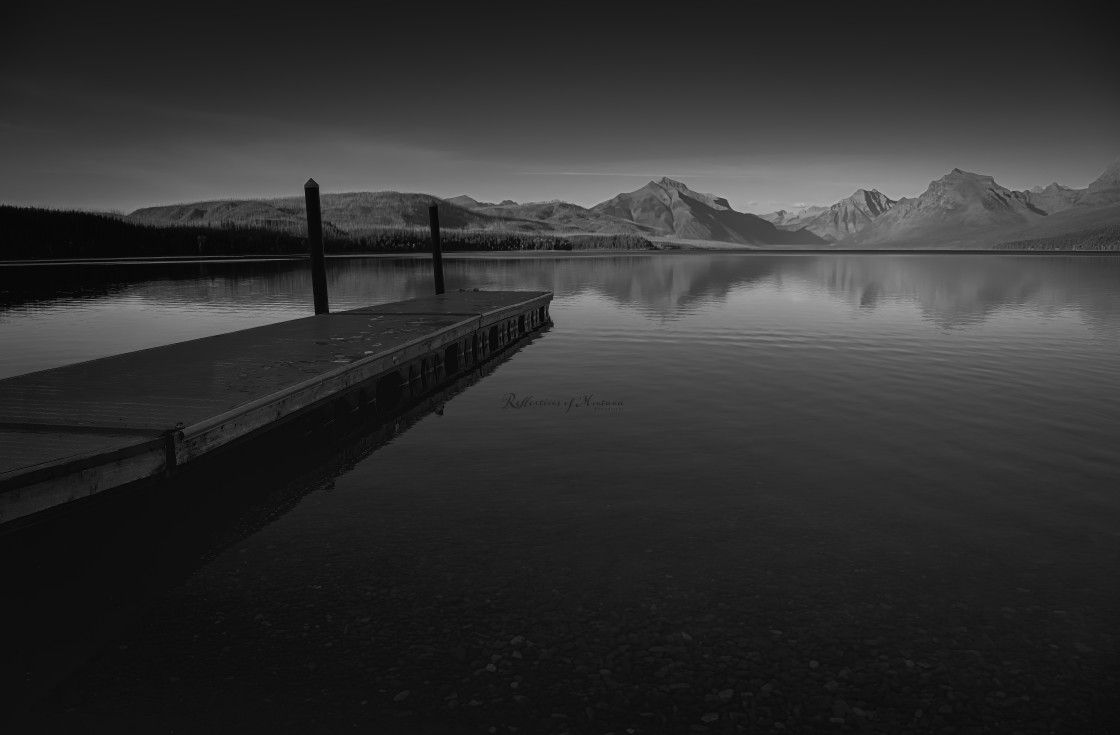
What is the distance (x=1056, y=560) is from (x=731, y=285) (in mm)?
49458

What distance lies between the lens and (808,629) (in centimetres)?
632

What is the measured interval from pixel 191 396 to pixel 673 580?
23.1ft

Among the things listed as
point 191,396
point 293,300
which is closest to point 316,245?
point 191,396

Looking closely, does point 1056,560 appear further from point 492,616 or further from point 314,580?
point 314,580

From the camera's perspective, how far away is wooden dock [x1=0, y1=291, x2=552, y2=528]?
6.98 metres

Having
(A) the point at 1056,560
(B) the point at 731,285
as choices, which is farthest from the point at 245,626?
(B) the point at 731,285

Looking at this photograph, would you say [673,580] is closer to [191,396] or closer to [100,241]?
[191,396]

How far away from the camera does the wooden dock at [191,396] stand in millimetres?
6980

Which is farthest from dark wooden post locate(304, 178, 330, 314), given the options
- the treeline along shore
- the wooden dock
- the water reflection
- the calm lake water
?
the treeline along shore

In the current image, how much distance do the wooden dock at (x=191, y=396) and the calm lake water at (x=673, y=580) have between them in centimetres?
130

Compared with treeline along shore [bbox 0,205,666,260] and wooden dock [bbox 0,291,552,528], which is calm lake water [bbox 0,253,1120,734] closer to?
wooden dock [bbox 0,291,552,528]

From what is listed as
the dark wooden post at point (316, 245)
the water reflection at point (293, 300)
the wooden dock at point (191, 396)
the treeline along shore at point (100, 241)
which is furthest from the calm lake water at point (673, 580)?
the treeline along shore at point (100, 241)

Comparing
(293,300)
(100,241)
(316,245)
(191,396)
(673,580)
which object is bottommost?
(673,580)

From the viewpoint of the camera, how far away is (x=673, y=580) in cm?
728
